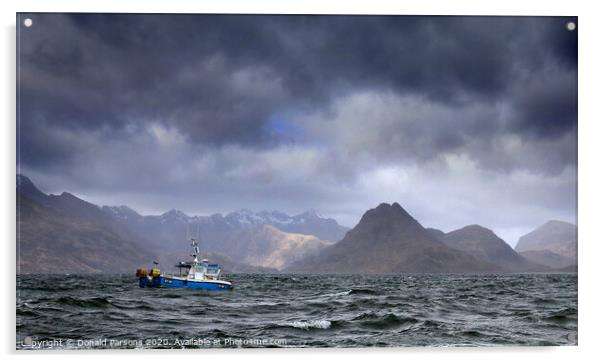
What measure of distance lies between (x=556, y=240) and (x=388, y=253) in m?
13.7

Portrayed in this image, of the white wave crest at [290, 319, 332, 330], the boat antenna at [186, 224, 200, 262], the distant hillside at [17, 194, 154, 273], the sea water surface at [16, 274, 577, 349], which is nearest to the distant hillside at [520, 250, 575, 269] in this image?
the sea water surface at [16, 274, 577, 349]

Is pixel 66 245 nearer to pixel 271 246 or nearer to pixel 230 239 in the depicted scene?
pixel 230 239

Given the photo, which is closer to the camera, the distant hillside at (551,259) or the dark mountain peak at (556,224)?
the dark mountain peak at (556,224)

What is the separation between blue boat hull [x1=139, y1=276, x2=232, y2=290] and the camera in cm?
1857

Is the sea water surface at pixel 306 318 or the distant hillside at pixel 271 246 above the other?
the distant hillside at pixel 271 246

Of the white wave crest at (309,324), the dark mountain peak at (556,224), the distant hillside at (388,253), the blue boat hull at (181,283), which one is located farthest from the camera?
the blue boat hull at (181,283)

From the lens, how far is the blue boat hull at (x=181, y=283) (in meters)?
18.6

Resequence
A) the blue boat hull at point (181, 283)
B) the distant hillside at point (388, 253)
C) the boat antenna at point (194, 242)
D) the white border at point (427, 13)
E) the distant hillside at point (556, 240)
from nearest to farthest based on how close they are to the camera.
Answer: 1. the white border at point (427, 13)
2. the distant hillside at point (556, 240)
3. the boat antenna at point (194, 242)
4. the distant hillside at point (388, 253)
5. the blue boat hull at point (181, 283)

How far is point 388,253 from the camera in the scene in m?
25.2

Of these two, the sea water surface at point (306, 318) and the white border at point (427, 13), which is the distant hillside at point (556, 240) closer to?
the white border at point (427, 13)

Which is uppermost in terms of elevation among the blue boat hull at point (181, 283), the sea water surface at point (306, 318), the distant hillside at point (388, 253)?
the distant hillside at point (388, 253)

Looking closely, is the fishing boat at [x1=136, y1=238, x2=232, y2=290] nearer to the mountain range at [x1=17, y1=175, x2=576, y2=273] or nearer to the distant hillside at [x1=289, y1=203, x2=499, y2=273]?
the mountain range at [x1=17, y1=175, x2=576, y2=273]

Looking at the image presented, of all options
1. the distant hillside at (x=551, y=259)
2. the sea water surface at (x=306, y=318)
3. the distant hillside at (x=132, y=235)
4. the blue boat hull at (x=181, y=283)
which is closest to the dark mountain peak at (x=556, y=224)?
the distant hillside at (x=551, y=259)
